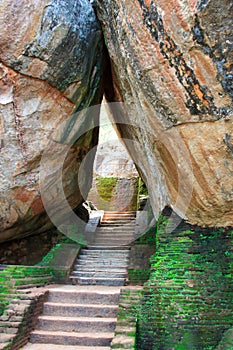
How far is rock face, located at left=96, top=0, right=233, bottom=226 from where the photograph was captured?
379 cm

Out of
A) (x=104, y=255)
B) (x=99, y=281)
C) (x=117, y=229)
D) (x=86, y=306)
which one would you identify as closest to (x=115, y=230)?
(x=117, y=229)

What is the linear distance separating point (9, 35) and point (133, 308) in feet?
16.8

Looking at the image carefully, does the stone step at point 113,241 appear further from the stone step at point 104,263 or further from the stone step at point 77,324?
the stone step at point 77,324

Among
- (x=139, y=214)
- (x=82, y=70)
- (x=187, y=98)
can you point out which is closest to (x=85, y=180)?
(x=139, y=214)

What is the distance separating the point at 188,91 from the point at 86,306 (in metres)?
3.92

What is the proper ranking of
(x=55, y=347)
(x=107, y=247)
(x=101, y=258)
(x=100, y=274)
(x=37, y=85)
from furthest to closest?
(x=107, y=247)
(x=101, y=258)
(x=100, y=274)
(x=37, y=85)
(x=55, y=347)

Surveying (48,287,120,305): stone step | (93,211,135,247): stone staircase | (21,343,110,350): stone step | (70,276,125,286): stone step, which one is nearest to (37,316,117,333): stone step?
(21,343,110,350): stone step

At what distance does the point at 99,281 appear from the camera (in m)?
7.10

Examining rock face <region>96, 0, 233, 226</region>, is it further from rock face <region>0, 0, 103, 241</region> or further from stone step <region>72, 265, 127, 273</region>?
stone step <region>72, 265, 127, 273</region>

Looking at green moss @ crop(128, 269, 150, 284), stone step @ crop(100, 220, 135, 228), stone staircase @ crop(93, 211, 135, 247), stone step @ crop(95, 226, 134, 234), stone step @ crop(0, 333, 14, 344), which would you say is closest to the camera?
stone step @ crop(0, 333, 14, 344)

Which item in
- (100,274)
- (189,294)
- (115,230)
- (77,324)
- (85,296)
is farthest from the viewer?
(115,230)

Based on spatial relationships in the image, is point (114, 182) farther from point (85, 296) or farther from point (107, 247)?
point (85, 296)

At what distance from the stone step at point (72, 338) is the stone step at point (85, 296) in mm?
761

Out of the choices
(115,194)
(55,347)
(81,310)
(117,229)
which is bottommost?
(115,194)
